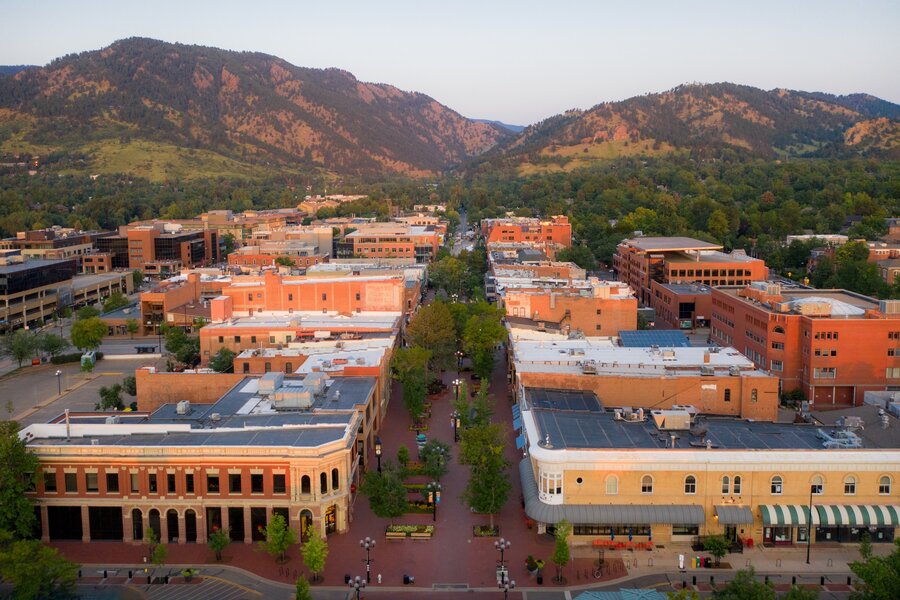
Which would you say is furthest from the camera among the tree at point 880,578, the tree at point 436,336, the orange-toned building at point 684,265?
the orange-toned building at point 684,265

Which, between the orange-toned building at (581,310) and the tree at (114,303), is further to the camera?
the tree at (114,303)

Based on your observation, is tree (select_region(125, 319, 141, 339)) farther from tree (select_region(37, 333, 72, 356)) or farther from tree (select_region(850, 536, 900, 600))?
tree (select_region(850, 536, 900, 600))

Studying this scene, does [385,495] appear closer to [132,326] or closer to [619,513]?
[619,513]

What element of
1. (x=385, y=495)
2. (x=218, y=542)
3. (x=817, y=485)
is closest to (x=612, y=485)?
(x=817, y=485)

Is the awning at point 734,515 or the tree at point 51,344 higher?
the tree at point 51,344

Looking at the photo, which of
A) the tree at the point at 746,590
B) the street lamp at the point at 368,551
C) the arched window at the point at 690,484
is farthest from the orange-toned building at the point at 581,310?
the tree at the point at 746,590

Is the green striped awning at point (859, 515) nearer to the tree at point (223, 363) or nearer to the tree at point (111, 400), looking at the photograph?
the tree at point (223, 363)
